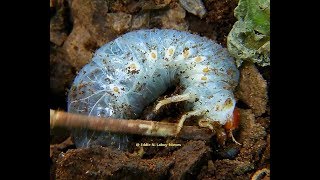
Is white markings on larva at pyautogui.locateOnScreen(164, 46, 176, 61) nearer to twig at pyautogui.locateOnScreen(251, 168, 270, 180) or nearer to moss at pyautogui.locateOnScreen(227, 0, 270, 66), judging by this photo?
moss at pyautogui.locateOnScreen(227, 0, 270, 66)

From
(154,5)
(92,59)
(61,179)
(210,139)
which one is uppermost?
(154,5)

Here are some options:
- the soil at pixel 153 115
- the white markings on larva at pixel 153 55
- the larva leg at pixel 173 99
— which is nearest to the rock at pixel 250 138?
the soil at pixel 153 115

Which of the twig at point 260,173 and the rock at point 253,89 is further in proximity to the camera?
the rock at point 253,89

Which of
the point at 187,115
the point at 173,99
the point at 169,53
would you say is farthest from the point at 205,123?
the point at 169,53

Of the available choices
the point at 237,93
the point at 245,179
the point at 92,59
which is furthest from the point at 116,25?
the point at 245,179

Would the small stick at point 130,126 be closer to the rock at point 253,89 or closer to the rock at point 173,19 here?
the rock at point 253,89

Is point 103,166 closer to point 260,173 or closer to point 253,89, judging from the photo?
point 260,173

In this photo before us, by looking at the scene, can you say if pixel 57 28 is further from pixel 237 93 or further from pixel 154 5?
pixel 237 93
